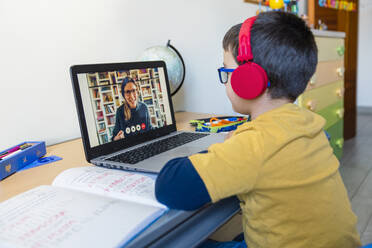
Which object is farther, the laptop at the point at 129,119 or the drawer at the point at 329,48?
the drawer at the point at 329,48

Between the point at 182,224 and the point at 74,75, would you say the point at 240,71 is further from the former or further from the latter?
the point at 74,75

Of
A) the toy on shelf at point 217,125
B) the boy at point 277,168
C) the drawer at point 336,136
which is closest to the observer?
the boy at point 277,168

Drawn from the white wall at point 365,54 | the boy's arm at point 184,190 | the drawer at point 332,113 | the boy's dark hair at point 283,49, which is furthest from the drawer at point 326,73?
the white wall at point 365,54

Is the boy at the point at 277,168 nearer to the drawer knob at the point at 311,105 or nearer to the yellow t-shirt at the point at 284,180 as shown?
the yellow t-shirt at the point at 284,180

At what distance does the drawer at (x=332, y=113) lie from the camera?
6.77ft

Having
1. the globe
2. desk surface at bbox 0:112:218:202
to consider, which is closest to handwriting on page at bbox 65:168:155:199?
desk surface at bbox 0:112:218:202

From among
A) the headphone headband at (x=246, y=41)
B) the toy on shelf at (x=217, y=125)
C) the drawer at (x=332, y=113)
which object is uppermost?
the headphone headband at (x=246, y=41)

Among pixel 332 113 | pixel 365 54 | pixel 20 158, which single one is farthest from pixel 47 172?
pixel 365 54

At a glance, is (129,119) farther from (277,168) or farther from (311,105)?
(311,105)

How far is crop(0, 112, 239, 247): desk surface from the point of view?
0.52 m

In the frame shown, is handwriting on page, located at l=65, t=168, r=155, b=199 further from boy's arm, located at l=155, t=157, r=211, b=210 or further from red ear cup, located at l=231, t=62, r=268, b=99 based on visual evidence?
red ear cup, located at l=231, t=62, r=268, b=99

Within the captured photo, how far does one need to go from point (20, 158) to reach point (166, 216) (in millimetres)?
511

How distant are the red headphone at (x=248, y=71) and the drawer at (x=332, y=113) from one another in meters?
1.47

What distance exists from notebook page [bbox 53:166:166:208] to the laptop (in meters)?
0.05
